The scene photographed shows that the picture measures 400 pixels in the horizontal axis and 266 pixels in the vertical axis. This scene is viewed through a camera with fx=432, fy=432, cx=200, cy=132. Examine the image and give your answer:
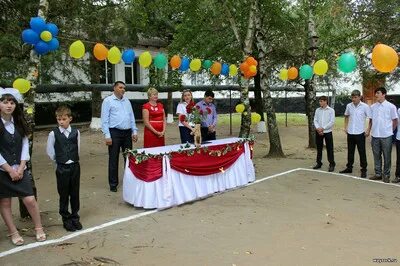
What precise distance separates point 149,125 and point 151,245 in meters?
2.87

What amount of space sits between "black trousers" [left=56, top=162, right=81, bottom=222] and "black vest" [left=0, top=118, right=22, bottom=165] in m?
0.55

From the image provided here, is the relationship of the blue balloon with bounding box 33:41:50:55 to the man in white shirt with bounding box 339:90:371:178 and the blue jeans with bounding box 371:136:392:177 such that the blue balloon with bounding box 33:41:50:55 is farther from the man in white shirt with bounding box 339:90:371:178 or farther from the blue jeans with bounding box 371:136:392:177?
the blue jeans with bounding box 371:136:392:177

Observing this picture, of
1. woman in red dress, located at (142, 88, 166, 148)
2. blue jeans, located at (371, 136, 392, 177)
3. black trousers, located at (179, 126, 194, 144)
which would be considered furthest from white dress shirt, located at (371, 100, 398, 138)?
woman in red dress, located at (142, 88, 166, 148)

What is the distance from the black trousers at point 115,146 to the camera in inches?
275

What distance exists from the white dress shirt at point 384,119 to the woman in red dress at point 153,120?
402 centimetres

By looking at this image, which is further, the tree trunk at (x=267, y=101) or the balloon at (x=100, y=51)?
the tree trunk at (x=267, y=101)

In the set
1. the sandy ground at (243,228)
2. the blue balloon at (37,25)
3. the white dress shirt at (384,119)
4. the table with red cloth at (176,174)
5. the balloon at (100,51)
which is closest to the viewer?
the sandy ground at (243,228)

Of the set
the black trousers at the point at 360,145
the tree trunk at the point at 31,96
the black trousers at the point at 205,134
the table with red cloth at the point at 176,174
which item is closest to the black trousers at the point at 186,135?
the black trousers at the point at 205,134

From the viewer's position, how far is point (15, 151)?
4668mm

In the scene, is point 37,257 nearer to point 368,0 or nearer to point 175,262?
point 175,262

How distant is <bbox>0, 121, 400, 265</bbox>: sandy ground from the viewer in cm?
441

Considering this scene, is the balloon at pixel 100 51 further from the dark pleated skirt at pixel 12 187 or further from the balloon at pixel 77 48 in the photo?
the dark pleated skirt at pixel 12 187

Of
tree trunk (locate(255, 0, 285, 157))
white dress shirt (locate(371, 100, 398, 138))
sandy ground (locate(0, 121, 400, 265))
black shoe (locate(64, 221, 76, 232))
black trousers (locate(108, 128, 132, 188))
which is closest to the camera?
sandy ground (locate(0, 121, 400, 265))

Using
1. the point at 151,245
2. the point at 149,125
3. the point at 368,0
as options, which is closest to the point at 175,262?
the point at 151,245
